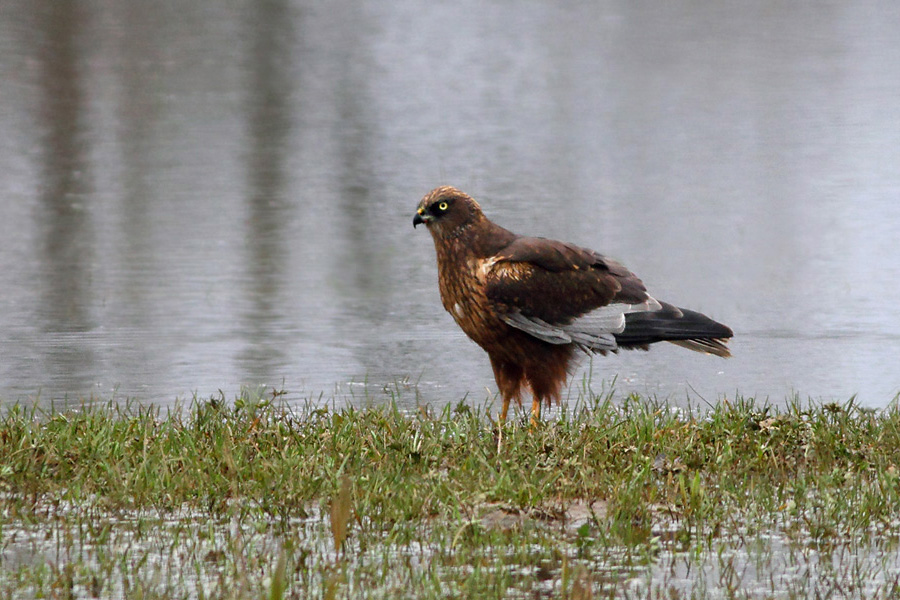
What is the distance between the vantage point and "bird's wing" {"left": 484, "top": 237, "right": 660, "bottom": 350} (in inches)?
291

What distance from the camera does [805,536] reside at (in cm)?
527

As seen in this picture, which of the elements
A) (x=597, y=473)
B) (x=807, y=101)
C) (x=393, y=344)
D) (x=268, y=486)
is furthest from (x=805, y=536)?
(x=807, y=101)

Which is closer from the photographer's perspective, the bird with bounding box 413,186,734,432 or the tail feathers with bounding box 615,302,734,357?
the bird with bounding box 413,186,734,432

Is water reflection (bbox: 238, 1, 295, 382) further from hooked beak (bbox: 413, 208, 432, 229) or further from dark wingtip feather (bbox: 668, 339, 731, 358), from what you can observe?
dark wingtip feather (bbox: 668, 339, 731, 358)

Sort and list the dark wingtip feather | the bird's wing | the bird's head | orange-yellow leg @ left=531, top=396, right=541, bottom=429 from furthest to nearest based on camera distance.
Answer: the dark wingtip feather
the bird's head
the bird's wing
orange-yellow leg @ left=531, top=396, right=541, bottom=429

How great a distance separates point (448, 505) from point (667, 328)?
100 inches

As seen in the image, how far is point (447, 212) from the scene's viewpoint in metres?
7.65

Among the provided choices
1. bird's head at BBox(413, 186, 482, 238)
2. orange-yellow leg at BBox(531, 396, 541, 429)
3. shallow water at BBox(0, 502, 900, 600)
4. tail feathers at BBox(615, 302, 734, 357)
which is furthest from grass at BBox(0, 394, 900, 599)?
bird's head at BBox(413, 186, 482, 238)

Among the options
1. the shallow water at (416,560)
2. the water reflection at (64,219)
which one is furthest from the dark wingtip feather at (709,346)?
the water reflection at (64,219)

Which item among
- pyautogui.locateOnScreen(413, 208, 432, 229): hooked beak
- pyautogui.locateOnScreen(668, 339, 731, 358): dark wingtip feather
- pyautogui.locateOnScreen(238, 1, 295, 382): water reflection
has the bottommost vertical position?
pyautogui.locateOnScreen(668, 339, 731, 358): dark wingtip feather

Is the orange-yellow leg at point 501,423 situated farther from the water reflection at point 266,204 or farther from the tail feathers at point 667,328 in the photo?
the water reflection at point 266,204

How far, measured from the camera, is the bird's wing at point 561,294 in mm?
7387

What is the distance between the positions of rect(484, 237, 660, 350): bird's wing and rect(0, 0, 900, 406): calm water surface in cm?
59

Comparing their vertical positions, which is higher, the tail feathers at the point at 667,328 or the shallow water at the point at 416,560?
the tail feathers at the point at 667,328
